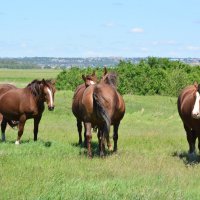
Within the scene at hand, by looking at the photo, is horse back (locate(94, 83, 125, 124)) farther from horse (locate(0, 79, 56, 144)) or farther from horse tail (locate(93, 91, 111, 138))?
horse (locate(0, 79, 56, 144))

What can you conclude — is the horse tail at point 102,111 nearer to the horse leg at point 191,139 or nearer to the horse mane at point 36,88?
the horse mane at point 36,88

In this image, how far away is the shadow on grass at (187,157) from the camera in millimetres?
12331

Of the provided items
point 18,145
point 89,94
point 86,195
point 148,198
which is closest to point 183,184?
point 148,198

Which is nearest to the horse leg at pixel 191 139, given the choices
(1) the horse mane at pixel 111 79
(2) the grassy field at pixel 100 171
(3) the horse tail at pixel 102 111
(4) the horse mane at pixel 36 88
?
(2) the grassy field at pixel 100 171

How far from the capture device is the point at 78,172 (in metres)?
9.99

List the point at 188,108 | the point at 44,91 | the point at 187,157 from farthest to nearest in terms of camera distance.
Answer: the point at 44,91 → the point at 187,157 → the point at 188,108

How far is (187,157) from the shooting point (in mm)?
13359

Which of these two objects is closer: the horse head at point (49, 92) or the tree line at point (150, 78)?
the horse head at point (49, 92)

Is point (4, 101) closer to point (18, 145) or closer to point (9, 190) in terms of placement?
point (18, 145)

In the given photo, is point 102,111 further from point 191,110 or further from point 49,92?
point 191,110

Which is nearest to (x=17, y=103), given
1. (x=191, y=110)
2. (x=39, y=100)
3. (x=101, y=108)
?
(x=39, y=100)

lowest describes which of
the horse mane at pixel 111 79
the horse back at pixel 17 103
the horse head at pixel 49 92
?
Result: the horse back at pixel 17 103

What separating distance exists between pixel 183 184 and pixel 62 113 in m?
20.5

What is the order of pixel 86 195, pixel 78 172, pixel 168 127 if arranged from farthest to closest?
pixel 168 127 → pixel 78 172 → pixel 86 195
